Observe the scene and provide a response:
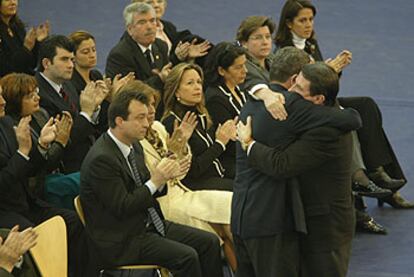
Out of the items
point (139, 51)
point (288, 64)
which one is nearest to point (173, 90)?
point (139, 51)

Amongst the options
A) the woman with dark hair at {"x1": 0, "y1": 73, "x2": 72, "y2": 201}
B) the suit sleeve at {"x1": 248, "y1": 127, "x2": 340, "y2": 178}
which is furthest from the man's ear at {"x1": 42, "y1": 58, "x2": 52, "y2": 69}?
the suit sleeve at {"x1": 248, "y1": 127, "x2": 340, "y2": 178}

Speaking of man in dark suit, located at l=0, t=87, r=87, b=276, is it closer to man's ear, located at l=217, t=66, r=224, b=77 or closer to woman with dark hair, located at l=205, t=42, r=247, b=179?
woman with dark hair, located at l=205, t=42, r=247, b=179

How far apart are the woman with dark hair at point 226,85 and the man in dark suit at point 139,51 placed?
0.53m

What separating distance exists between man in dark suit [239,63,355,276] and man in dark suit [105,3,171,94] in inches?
105

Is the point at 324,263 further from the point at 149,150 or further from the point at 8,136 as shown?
the point at 8,136

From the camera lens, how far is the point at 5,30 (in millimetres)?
9461

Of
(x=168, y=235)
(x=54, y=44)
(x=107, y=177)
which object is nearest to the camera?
(x=107, y=177)

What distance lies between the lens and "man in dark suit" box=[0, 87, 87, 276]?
685cm

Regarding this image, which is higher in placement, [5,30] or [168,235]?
[5,30]

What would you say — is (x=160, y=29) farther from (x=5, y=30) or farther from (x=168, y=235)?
(x=168, y=235)

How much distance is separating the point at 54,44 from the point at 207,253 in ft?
6.54

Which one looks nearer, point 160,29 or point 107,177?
point 107,177

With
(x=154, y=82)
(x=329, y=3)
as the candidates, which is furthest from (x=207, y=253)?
(x=329, y=3)

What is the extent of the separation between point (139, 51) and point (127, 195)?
8.30 ft
